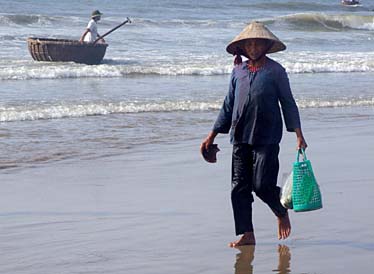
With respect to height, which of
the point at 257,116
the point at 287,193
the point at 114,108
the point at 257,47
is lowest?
the point at 114,108

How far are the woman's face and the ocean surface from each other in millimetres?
3972

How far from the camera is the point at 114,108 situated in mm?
13805

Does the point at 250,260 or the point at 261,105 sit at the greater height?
the point at 261,105

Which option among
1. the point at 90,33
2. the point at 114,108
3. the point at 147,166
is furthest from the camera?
the point at 90,33

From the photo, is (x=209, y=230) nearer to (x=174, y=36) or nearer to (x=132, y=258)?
(x=132, y=258)

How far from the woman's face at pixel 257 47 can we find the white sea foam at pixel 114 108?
6.91 meters

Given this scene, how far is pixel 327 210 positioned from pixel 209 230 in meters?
0.98

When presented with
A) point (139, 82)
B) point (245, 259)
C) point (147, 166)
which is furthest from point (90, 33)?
point (245, 259)

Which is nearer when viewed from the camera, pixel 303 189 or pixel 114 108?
pixel 303 189

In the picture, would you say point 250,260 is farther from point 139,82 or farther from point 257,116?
point 139,82

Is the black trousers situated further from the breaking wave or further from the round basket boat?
the round basket boat

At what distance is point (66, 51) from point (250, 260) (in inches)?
618

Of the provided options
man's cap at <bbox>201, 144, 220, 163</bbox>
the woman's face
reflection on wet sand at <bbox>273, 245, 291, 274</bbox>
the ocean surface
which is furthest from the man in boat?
reflection on wet sand at <bbox>273, 245, 291, 274</bbox>

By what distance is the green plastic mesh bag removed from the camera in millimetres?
5918
